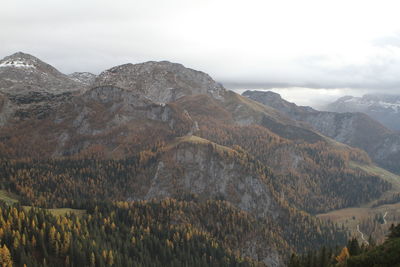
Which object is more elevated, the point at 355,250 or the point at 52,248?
the point at 355,250

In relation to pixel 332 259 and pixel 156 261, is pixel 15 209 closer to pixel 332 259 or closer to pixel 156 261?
pixel 156 261

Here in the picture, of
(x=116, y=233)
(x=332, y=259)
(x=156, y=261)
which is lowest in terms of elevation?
(x=156, y=261)

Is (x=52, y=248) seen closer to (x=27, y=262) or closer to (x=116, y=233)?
(x=27, y=262)

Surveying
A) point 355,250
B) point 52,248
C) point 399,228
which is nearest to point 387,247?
point 399,228

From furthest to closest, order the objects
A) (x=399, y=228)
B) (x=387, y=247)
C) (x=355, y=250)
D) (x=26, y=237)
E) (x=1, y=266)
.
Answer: (x=26, y=237), (x=1, y=266), (x=355, y=250), (x=399, y=228), (x=387, y=247)

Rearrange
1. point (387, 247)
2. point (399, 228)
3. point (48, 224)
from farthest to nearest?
point (48, 224)
point (399, 228)
point (387, 247)

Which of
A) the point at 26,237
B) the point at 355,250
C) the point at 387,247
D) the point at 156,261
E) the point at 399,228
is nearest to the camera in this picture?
the point at 387,247

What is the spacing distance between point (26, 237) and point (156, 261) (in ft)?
229

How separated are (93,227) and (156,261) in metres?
40.1

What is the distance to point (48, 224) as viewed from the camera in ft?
549

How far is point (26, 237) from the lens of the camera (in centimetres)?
15425

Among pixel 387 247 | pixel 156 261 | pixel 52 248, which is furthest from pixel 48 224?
pixel 387 247

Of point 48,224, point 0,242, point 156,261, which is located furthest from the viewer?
point 156,261

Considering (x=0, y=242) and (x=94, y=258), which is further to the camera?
(x=94, y=258)
